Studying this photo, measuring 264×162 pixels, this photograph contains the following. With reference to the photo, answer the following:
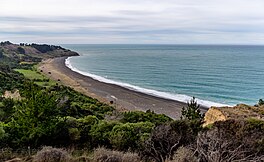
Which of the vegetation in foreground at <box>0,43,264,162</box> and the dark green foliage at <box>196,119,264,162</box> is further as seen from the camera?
the vegetation in foreground at <box>0,43,264,162</box>

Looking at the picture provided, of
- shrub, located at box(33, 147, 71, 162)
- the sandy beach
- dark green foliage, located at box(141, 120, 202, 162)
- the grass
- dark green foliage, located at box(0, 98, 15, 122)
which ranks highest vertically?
dark green foliage, located at box(141, 120, 202, 162)

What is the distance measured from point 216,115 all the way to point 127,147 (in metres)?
7.06

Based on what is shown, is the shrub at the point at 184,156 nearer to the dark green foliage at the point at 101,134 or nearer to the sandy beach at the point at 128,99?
the dark green foliage at the point at 101,134

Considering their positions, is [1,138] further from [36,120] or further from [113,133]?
[113,133]

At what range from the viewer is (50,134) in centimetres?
1418

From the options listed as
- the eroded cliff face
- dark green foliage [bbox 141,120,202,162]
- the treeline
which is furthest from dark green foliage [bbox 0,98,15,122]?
the eroded cliff face

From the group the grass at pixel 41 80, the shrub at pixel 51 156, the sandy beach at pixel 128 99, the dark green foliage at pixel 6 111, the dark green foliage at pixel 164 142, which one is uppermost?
the dark green foliage at pixel 164 142

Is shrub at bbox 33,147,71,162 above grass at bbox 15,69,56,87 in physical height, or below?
above

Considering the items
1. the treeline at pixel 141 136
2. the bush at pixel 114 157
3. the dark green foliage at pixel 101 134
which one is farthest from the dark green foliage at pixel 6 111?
the bush at pixel 114 157

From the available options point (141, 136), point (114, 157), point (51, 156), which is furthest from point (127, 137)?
point (51, 156)

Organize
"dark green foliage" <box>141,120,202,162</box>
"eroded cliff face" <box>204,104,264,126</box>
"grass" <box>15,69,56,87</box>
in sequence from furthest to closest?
"grass" <box>15,69,56,87</box> → "eroded cliff face" <box>204,104,264,126</box> → "dark green foliage" <box>141,120,202,162</box>

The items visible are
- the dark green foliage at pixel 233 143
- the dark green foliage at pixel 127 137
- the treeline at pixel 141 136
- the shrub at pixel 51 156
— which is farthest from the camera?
the dark green foliage at pixel 127 137

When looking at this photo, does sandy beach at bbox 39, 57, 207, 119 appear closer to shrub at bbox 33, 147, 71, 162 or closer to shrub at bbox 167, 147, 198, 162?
shrub at bbox 167, 147, 198, 162

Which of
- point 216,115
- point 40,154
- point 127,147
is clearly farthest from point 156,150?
point 216,115
